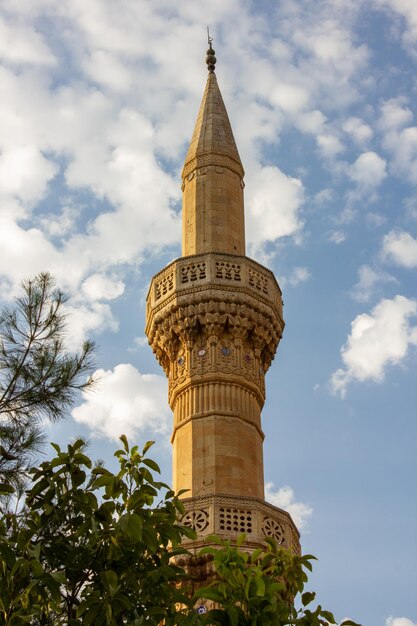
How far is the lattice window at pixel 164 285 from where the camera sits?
16.9 m

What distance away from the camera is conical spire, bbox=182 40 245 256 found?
17484mm

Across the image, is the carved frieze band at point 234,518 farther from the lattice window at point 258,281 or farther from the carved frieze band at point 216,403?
the lattice window at point 258,281

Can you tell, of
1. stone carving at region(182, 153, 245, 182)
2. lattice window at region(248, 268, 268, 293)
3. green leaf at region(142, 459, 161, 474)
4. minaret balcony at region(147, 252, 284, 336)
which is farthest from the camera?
stone carving at region(182, 153, 245, 182)

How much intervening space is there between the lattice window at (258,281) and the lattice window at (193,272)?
82cm

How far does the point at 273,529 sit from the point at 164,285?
15.8 feet

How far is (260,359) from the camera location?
55.2ft

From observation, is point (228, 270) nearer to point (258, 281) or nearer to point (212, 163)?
point (258, 281)

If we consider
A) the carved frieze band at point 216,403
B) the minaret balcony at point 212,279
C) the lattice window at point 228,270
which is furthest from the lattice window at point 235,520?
the lattice window at point 228,270

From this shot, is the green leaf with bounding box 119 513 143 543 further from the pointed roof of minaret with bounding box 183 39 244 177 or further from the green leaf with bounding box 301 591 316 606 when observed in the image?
the pointed roof of minaret with bounding box 183 39 244 177

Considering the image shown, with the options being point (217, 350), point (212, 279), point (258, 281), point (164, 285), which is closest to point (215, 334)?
point (217, 350)

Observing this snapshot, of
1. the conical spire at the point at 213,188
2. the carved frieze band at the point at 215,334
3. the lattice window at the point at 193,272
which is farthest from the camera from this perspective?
the conical spire at the point at 213,188

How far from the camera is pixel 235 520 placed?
14008 millimetres

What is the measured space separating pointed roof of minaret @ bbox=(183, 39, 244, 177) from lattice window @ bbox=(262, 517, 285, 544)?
7.00 meters

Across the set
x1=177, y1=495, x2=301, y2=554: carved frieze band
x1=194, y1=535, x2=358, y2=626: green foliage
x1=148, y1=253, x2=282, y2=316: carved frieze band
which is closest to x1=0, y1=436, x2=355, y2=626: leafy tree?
x1=194, y1=535, x2=358, y2=626: green foliage
